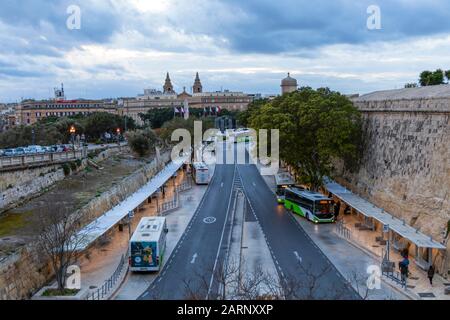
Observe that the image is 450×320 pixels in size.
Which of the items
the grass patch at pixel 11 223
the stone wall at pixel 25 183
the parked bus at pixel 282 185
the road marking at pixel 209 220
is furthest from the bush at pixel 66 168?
the parked bus at pixel 282 185

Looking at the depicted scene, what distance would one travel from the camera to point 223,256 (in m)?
29.2

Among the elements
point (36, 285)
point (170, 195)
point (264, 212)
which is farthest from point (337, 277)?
point (170, 195)

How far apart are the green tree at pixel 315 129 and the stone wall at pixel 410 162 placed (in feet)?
5.68

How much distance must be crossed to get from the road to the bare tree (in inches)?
148

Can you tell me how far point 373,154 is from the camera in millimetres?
40906

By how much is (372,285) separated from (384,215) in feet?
30.3

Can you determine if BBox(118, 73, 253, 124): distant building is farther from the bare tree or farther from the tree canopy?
the bare tree

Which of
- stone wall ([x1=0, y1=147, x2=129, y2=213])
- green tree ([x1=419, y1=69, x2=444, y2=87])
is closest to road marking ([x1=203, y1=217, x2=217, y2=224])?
stone wall ([x1=0, y1=147, x2=129, y2=213])

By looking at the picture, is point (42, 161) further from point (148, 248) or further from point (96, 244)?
point (148, 248)

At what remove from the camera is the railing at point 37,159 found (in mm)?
39594

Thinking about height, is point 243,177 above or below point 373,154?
below

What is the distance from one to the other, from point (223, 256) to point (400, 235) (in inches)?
372

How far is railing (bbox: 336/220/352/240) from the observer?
33.5m
